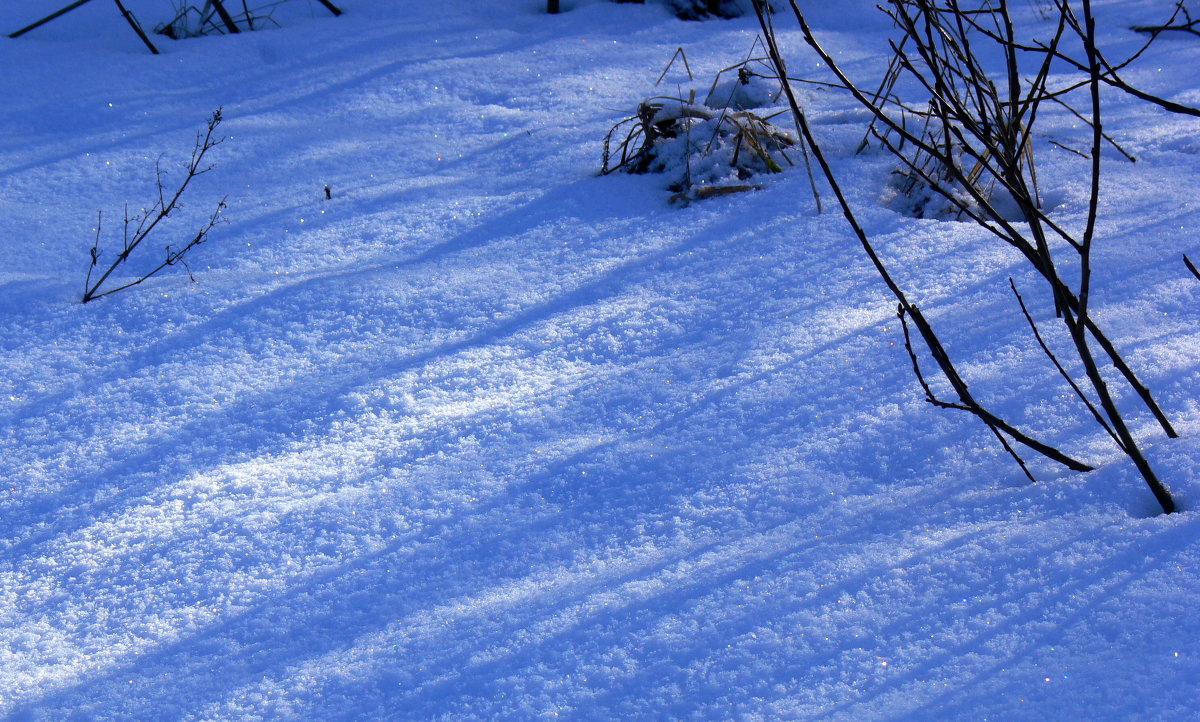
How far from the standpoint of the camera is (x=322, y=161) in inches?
110

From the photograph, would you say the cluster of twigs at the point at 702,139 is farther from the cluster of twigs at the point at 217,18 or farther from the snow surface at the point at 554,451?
the cluster of twigs at the point at 217,18

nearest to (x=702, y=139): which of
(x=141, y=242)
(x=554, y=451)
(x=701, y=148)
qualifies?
(x=701, y=148)

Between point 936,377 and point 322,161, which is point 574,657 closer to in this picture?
point 936,377

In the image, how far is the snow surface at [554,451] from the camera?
123 cm

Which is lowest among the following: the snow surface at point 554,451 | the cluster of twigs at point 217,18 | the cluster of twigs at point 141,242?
the snow surface at point 554,451

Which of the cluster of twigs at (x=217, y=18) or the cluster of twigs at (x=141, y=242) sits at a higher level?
the cluster of twigs at (x=217, y=18)

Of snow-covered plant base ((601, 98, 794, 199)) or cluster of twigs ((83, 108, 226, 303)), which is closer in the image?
cluster of twigs ((83, 108, 226, 303))

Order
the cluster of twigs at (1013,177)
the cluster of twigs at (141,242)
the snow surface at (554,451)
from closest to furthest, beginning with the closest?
the cluster of twigs at (1013,177), the snow surface at (554,451), the cluster of twigs at (141,242)

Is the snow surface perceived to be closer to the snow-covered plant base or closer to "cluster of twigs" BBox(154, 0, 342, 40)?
the snow-covered plant base

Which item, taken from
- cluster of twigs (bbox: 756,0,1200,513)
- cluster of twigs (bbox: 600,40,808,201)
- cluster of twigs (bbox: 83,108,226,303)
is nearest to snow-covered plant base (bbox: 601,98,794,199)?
cluster of twigs (bbox: 600,40,808,201)

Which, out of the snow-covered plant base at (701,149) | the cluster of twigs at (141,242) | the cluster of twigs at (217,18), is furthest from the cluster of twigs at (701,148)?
the cluster of twigs at (217,18)

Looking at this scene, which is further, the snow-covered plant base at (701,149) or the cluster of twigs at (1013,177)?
the snow-covered plant base at (701,149)

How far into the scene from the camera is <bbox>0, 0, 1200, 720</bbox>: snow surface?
4.03ft

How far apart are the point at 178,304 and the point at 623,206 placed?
112 cm
